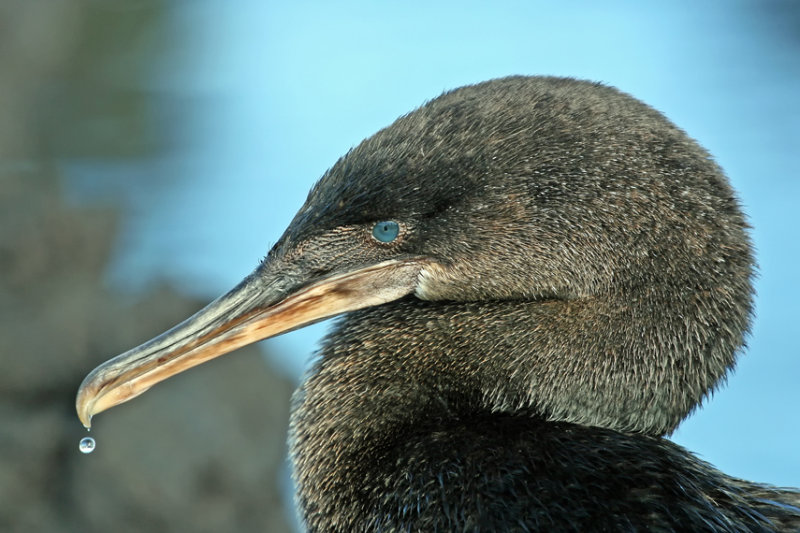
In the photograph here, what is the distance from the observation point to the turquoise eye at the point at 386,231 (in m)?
2.92

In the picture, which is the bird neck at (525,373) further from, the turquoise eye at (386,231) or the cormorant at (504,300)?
the turquoise eye at (386,231)

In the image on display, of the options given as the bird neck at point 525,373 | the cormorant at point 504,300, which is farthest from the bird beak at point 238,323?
the bird neck at point 525,373

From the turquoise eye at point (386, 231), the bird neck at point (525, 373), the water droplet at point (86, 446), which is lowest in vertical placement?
the bird neck at point (525, 373)

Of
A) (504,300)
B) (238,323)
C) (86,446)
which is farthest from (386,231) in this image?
(86,446)

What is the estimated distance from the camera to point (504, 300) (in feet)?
9.70

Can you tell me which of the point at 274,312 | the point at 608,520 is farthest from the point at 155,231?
the point at 608,520

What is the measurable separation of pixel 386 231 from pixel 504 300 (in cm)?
35

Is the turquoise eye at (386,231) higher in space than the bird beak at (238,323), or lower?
higher

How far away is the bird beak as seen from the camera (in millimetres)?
2969

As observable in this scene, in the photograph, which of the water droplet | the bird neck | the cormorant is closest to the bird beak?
the cormorant

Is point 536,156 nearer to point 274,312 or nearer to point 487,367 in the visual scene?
point 487,367

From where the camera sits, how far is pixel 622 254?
2795 millimetres

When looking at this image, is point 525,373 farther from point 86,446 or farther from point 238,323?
point 86,446

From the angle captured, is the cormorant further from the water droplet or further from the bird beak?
the water droplet
